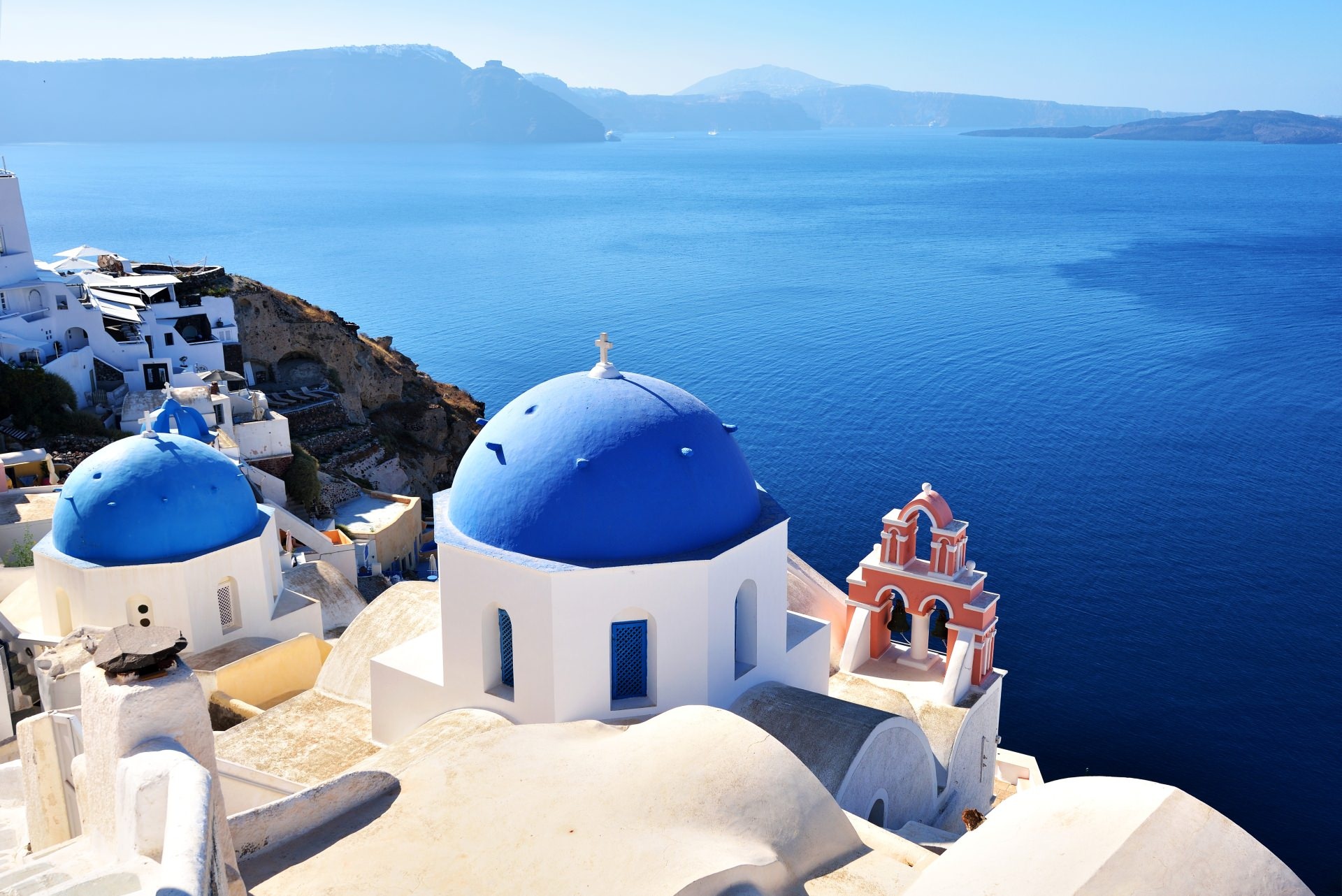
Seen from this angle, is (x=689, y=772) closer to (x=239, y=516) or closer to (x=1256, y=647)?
(x=239, y=516)

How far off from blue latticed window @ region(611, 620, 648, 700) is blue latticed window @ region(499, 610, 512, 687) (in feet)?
3.97

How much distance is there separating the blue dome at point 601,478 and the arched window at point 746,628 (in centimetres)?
82

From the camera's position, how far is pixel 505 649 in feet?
39.9

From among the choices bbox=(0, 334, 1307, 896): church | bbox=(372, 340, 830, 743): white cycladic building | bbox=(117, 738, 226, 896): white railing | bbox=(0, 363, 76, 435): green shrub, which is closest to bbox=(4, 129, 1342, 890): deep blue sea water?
bbox=(0, 334, 1307, 896): church

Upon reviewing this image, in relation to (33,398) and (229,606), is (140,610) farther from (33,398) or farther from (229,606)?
(33,398)

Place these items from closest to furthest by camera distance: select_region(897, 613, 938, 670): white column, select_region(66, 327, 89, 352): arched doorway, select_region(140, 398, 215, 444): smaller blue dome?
select_region(897, 613, 938, 670): white column < select_region(140, 398, 215, 444): smaller blue dome < select_region(66, 327, 89, 352): arched doorway

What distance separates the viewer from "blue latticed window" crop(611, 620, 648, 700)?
38.4ft

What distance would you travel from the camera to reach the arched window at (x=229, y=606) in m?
17.4

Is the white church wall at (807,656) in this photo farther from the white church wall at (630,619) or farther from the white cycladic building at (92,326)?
the white cycladic building at (92,326)

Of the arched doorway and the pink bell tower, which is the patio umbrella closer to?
the arched doorway

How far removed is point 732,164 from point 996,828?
7574 inches

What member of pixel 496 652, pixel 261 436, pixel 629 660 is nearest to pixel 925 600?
pixel 629 660

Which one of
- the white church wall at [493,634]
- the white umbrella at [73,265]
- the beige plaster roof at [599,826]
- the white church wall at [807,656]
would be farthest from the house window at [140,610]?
the white umbrella at [73,265]

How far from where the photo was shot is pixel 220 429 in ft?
101
